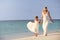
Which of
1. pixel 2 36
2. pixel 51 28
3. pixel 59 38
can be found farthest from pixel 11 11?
pixel 59 38

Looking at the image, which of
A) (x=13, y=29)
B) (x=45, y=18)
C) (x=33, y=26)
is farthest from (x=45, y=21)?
(x=13, y=29)

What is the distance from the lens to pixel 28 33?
179 cm

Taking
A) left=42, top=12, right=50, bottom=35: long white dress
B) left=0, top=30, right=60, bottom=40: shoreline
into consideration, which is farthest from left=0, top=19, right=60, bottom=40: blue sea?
left=42, top=12, right=50, bottom=35: long white dress

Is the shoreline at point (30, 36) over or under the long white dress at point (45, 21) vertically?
under

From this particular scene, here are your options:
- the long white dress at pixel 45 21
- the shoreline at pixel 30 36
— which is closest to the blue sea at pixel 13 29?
the shoreline at pixel 30 36

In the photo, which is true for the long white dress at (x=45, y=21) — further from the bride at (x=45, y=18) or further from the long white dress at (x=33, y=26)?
the long white dress at (x=33, y=26)

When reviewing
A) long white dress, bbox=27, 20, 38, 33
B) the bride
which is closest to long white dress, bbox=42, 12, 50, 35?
the bride

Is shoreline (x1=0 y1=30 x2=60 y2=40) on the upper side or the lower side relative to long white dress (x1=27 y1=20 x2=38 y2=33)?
lower

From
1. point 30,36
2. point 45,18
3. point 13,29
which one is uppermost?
point 45,18

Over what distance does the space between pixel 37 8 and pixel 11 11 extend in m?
0.37

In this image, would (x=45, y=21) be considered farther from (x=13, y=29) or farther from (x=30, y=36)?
(x=13, y=29)

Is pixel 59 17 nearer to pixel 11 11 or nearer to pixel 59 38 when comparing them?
pixel 59 38

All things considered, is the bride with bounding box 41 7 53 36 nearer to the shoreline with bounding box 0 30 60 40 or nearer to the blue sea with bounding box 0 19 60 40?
the shoreline with bounding box 0 30 60 40

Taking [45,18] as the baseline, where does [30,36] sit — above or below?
below
